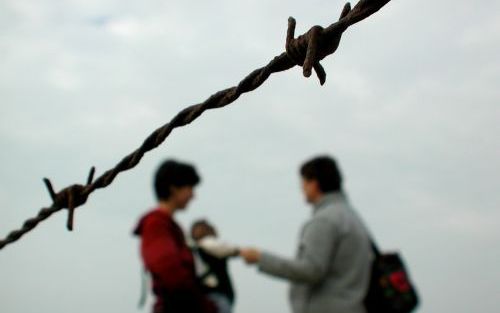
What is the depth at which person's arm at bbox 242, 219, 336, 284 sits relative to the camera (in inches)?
118

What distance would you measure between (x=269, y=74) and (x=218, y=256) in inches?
71.0

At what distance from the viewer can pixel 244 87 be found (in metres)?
1.63

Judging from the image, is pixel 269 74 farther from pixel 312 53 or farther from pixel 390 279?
pixel 390 279

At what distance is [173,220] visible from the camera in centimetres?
311

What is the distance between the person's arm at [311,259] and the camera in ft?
9.82

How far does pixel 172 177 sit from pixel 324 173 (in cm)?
67

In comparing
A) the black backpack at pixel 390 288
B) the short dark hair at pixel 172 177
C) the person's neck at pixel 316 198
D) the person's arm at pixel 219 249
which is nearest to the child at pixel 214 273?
the person's arm at pixel 219 249

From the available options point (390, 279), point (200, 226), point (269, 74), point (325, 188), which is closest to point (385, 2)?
point (269, 74)

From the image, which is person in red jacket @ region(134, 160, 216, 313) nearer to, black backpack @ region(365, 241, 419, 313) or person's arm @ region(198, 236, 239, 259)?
person's arm @ region(198, 236, 239, 259)

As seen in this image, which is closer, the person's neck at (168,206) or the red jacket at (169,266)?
the red jacket at (169,266)

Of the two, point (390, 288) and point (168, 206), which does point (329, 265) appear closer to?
point (390, 288)

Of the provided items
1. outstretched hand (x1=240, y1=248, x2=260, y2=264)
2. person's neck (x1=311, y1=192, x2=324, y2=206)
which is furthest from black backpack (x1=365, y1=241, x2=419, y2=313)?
outstretched hand (x1=240, y1=248, x2=260, y2=264)

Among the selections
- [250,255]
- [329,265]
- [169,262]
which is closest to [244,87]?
[169,262]

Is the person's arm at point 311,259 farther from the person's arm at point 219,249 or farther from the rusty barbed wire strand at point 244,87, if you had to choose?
the rusty barbed wire strand at point 244,87
